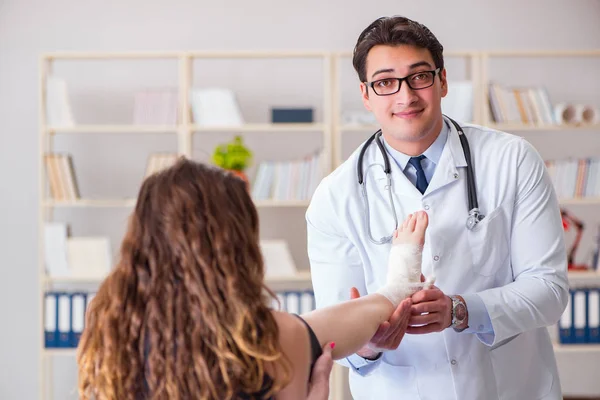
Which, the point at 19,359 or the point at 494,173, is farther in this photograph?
the point at 19,359

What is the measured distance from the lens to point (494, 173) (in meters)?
1.80

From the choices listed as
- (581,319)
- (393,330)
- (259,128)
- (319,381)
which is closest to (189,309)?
(319,381)

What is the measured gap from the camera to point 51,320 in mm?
4164

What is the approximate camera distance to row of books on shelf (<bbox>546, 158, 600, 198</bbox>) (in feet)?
13.8

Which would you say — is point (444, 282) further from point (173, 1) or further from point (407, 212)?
point (173, 1)

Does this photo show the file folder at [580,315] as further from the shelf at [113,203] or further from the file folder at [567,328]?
the shelf at [113,203]

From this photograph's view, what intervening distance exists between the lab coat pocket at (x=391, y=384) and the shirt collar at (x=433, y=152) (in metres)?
0.47

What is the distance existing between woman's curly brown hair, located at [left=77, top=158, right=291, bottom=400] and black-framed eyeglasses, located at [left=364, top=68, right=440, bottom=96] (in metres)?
0.67

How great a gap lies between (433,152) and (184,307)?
0.86m

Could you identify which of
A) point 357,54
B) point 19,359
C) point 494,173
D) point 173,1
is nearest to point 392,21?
point 357,54

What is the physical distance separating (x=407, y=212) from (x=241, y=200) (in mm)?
659

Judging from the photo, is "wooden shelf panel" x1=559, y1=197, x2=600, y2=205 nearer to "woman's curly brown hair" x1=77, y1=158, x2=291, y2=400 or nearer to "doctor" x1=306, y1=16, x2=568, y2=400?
"doctor" x1=306, y1=16, x2=568, y2=400

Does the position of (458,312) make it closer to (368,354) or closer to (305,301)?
(368,354)

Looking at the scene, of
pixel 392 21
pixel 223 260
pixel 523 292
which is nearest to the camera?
pixel 223 260
